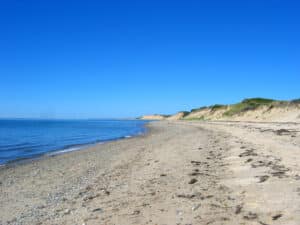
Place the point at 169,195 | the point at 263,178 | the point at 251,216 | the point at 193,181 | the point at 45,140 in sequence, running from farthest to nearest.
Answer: the point at 45,140
the point at 193,181
the point at 263,178
the point at 169,195
the point at 251,216

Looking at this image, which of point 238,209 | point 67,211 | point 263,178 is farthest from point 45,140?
point 238,209

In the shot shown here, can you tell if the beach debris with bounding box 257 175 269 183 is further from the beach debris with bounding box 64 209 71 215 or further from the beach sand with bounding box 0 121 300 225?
the beach debris with bounding box 64 209 71 215

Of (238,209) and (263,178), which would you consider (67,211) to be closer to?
(238,209)

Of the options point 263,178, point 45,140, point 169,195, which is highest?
point 263,178

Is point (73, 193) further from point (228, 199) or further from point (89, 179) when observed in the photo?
point (228, 199)

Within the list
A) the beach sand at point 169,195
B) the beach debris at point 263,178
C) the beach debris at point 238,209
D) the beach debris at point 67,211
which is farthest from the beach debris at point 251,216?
the beach debris at point 67,211

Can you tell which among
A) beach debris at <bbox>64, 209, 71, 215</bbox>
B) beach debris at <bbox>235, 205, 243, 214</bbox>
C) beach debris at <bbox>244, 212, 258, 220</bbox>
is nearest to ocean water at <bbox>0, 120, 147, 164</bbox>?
beach debris at <bbox>64, 209, 71, 215</bbox>

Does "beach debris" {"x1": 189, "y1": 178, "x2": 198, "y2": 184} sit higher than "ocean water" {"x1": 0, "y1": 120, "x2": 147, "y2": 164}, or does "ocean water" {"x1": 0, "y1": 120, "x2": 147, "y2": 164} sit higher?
"beach debris" {"x1": 189, "y1": 178, "x2": 198, "y2": 184}

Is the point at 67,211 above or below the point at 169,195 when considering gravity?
below

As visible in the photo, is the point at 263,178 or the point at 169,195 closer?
the point at 169,195

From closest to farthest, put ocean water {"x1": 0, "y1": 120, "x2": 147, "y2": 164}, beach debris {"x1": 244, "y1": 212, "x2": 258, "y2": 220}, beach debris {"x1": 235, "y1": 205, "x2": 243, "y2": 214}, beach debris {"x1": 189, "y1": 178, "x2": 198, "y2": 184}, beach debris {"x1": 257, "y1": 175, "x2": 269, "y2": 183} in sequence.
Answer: beach debris {"x1": 244, "y1": 212, "x2": 258, "y2": 220}
beach debris {"x1": 235, "y1": 205, "x2": 243, "y2": 214}
beach debris {"x1": 257, "y1": 175, "x2": 269, "y2": 183}
beach debris {"x1": 189, "y1": 178, "x2": 198, "y2": 184}
ocean water {"x1": 0, "y1": 120, "x2": 147, "y2": 164}

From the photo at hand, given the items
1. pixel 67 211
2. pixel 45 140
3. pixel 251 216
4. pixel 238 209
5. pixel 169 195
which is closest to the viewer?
pixel 251 216

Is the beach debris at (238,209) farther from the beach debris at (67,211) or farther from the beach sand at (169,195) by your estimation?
the beach debris at (67,211)

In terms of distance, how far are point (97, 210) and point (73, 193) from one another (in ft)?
8.62
